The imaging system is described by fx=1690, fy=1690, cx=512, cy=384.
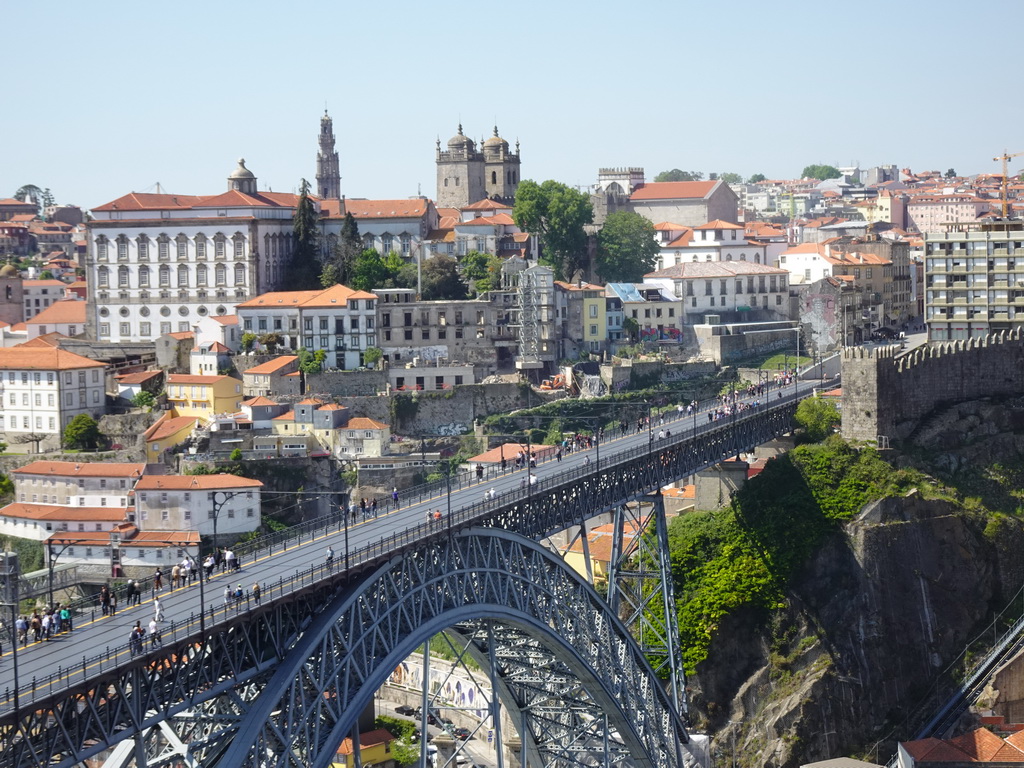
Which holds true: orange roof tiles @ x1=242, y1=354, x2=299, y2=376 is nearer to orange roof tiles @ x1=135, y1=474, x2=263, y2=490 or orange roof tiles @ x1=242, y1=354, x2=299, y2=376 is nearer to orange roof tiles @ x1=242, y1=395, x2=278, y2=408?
orange roof tiles @ x1=242, y1=395, x2=278, y2=408

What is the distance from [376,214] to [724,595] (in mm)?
42211

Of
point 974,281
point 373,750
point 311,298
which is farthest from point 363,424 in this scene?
point 974,281

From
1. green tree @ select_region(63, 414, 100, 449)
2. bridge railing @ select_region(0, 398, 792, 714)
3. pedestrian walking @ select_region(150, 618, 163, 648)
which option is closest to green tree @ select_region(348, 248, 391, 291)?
green tree @ select_region(63, 414, 100, 449)

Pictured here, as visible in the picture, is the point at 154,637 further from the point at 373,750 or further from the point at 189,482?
the point at 189,482

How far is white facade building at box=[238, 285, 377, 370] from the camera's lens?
90.2m

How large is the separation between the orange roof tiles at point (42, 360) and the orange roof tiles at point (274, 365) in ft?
26.7

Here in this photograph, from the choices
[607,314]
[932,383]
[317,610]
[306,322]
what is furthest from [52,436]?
[317,610]

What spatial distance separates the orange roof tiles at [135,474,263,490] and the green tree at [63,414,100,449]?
29.6 feet

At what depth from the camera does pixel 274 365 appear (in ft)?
286

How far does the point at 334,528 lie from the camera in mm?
49062

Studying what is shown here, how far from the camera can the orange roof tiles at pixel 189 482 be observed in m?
73.6

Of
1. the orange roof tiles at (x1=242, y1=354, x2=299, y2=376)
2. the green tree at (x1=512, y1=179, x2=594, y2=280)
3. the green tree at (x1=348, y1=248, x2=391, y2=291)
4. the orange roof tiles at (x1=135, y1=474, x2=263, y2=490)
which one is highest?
the green tree at (x1=512, y1=179, x2=594, y2=280)

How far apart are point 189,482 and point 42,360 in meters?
15.5

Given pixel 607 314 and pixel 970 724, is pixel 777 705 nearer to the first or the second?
pixel 970 724
